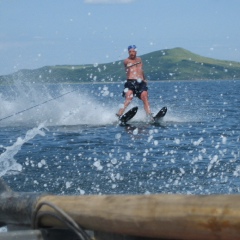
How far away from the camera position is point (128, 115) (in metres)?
22.0

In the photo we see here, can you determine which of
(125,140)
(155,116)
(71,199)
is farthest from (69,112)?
(71,199)

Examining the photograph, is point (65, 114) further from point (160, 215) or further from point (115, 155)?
point (160, 215)

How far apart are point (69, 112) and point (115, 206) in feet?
82.2

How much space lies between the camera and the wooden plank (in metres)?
2.85

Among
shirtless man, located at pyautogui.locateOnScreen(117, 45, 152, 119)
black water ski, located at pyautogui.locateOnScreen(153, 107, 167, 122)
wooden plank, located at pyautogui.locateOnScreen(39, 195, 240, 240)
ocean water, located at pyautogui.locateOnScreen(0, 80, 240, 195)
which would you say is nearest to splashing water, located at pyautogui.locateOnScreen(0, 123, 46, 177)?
ocean water, located at pyautogui.locateOnScreen(0, 80, 240, 195)

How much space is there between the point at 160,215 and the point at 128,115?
18.9 meters

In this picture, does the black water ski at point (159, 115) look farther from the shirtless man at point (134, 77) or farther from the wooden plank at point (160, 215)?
the wooden plank at point (160, 215)

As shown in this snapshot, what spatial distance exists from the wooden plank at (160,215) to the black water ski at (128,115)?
1805 centimetres

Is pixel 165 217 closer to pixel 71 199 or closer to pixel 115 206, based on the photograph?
pixel 115 206

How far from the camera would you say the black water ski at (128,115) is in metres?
21.7

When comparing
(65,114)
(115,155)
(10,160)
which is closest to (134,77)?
(115,155)

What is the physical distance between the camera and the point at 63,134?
20.9 metres

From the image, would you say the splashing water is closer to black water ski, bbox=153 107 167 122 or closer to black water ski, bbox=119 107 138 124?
black water ski, bbox=119 107 138 124

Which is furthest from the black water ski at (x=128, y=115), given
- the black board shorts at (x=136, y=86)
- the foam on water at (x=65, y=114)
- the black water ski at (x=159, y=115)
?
the foam on water at (x=65, y=114)
